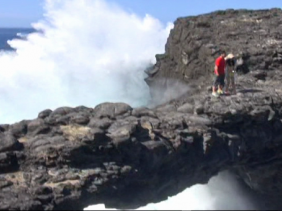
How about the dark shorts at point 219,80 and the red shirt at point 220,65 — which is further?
the dark shorts at point 219,80

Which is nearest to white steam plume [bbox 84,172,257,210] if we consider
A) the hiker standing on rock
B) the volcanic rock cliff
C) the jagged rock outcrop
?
the volcanic rock cliff

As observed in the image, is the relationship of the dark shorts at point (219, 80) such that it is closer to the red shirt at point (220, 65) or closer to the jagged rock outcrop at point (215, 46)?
the red shirt at point (220, 65)

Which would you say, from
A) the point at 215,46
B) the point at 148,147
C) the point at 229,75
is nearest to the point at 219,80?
the point at 229,75

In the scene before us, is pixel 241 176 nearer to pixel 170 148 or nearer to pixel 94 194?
pixel 170 148

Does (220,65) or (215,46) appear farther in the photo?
(215,46)

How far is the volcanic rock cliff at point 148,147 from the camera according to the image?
11.3 metres

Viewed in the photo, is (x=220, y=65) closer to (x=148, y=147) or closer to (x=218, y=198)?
(x=148, y=147)

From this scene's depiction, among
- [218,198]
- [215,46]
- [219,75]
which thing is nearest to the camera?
[219,75]

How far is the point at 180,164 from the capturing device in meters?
13.3

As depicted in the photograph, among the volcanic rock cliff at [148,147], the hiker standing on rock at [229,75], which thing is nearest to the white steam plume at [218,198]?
the volcanic rock cliff at [148,147]

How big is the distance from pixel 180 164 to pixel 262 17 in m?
9.92

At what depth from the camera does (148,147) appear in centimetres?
1247

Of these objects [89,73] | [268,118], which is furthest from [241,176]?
[89,73]

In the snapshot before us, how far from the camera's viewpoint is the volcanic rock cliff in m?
11.3
